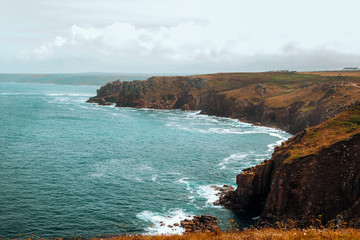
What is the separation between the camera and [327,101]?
11375cm

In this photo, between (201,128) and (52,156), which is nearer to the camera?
(52,156)

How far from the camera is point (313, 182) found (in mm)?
39719

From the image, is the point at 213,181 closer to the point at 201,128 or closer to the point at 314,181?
the point at 314,181

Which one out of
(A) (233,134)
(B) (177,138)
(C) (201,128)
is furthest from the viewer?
(C) (201,128)

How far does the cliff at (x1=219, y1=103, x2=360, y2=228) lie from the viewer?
120 ft

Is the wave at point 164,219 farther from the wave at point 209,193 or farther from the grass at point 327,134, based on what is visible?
the grass at point 327,134

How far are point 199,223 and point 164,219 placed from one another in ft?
18.7

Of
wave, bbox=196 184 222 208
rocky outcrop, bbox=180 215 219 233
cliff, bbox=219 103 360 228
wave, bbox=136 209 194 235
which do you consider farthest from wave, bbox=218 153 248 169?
rocky outcrop, bbox=180 215 219 233

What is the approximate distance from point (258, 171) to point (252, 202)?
5380 mm

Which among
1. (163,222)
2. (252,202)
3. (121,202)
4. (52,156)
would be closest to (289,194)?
(252,202)

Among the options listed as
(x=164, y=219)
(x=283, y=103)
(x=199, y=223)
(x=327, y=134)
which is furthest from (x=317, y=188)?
(x=283, y=103)

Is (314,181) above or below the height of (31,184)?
above

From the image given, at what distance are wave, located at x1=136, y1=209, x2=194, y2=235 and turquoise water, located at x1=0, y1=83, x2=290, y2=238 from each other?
0.14 m

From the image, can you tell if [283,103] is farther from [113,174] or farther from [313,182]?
[313,182]
